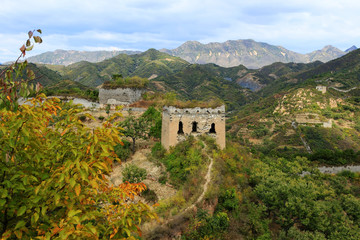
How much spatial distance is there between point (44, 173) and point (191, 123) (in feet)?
39.6

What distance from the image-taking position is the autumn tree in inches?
110

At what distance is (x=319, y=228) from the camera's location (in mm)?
13828

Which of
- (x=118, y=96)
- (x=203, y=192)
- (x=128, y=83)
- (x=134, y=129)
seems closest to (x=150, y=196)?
(x=203, y=192)

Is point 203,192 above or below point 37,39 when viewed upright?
below

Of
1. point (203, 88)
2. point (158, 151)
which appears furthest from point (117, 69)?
point (158, 151)

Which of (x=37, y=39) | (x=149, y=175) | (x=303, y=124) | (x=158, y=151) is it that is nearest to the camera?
(x=37, y=39)

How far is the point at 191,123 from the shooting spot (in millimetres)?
15141

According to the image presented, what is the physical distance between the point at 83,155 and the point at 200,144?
11.5 meters

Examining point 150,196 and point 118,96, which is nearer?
point 150,196

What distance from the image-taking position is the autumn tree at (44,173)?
2.79 metres

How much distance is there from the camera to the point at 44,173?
133 inches

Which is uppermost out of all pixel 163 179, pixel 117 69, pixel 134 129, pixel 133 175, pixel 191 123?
pixel 117 69

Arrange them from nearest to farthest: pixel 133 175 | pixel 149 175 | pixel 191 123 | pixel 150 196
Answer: pixel 150 196
pixel 133 175
pixel 149 175
pixel 191 123

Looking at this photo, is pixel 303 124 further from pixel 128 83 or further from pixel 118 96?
pixel 118 96
